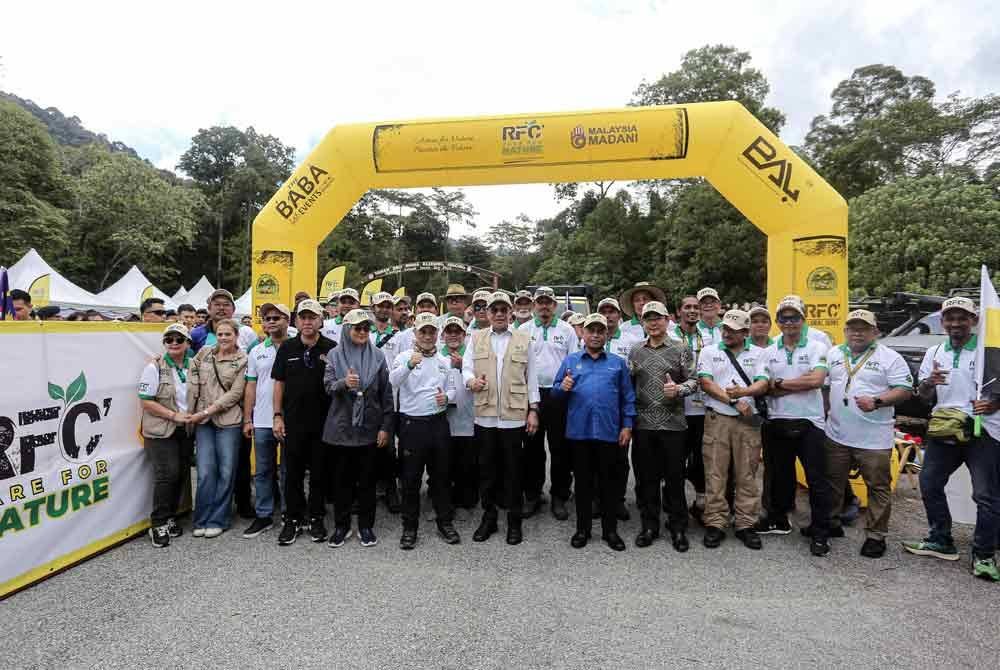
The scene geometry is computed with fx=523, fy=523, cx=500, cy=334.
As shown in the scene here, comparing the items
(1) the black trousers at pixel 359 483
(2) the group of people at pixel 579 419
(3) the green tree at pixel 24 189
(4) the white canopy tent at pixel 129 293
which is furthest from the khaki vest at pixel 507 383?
(3) the green tree at pixel 24 189

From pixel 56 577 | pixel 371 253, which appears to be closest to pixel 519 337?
pixel 56 577

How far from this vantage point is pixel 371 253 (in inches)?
1935

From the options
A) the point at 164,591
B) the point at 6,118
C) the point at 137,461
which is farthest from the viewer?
the point at 6,118

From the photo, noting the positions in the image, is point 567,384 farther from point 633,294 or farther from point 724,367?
point 633,294

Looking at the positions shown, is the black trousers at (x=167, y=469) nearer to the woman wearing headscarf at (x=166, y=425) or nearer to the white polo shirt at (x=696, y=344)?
the woman wearing headscarf at (x=166, y=425)

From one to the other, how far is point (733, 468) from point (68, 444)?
17.2 ft

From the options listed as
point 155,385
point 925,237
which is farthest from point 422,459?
point 925,237

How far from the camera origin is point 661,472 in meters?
4.46

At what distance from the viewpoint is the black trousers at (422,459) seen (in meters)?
4.36

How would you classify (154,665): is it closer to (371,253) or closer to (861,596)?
(861,596)

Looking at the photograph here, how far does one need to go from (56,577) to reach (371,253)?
47.3 meters

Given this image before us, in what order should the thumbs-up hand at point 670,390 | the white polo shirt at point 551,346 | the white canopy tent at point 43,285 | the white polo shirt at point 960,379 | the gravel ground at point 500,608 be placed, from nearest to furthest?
1. the gravel ground at point 500,608
2. the white polo shirt at point 960,379
3. the thumbs-up hand at point 670,390
4. the white polo shirt at point 551,346
5. the white canopy tent at point 43,285

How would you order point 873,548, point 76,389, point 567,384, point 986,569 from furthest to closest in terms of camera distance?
point 567,384, point 873,548, point 76,389, point 986,569

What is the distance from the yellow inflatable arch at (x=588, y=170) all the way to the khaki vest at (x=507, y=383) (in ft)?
9.03
